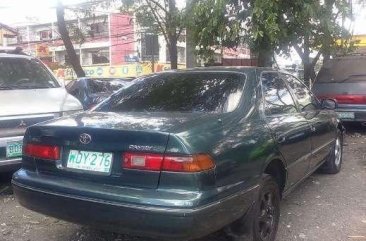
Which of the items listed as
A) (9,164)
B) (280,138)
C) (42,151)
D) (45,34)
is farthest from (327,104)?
(45,34)

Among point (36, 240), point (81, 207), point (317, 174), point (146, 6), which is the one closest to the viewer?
point (81, 207)

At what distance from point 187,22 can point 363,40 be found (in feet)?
33.4

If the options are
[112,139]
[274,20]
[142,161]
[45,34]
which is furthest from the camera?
[45,34]

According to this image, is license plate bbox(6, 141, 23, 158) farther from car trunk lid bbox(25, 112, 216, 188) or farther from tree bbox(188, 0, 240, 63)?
tree bbox(188, 0, 240, 63)

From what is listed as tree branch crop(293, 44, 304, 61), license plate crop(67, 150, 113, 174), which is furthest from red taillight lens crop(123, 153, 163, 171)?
tree branch crop(293, 44, 304, 61)

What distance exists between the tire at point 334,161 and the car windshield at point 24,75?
13.0ft

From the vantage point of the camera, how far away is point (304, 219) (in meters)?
4.34

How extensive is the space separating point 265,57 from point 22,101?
19.8 feet

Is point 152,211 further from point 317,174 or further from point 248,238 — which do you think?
point 317,174

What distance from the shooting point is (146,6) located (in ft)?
46.0

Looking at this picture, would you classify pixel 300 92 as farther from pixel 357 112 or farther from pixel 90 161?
pixel 357 112

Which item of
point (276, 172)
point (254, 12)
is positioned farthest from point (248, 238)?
point (254, 12)

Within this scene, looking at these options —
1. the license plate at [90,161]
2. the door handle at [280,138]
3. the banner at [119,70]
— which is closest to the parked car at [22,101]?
the license plate at [90,161]

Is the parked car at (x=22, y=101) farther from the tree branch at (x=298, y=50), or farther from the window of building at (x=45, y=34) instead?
the window of building at (x=45, y=34)
